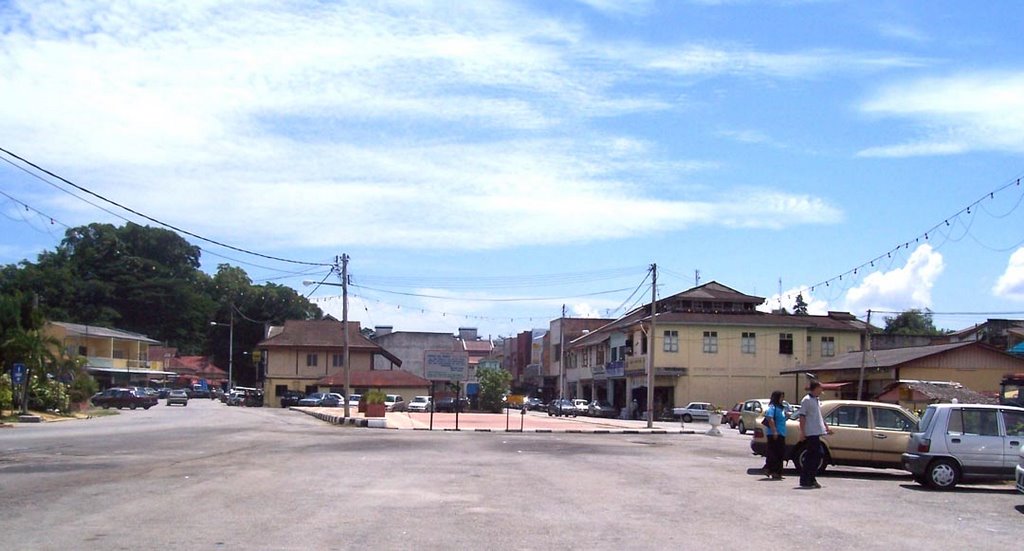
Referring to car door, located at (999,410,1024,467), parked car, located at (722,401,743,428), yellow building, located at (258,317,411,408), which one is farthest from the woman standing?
yellow building, located at (258,317,411,408)

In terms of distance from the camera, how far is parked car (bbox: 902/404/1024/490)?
1728 centimetres

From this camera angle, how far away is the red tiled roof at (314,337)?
90.1 metres

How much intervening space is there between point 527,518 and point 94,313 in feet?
341

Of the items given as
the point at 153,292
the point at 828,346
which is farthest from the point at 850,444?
the point at 153,292

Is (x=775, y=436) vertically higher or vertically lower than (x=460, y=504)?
higher

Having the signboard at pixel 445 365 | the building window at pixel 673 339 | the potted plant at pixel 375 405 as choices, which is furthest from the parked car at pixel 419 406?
the signboard at pixel 445 365

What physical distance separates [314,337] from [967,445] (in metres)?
78.3

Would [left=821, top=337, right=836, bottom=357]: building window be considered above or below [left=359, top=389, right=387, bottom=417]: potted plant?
above

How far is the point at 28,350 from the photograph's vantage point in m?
43.7

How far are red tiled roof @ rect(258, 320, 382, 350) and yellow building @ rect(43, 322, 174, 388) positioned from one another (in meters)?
13.9

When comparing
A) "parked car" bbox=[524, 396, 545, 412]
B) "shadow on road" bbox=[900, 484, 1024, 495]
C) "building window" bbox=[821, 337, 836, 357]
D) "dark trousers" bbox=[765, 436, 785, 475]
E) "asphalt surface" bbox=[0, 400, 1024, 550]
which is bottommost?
"parked car" bbox=[524, 396, 545, 412]

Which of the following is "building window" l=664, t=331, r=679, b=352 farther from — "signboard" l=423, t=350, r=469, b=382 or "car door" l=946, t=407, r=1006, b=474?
"car door" l=946, t=407, r=1006, b=474

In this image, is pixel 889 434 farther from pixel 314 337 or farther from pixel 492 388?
pixel 314 337

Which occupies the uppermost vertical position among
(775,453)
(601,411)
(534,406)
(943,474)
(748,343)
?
(748,343)
